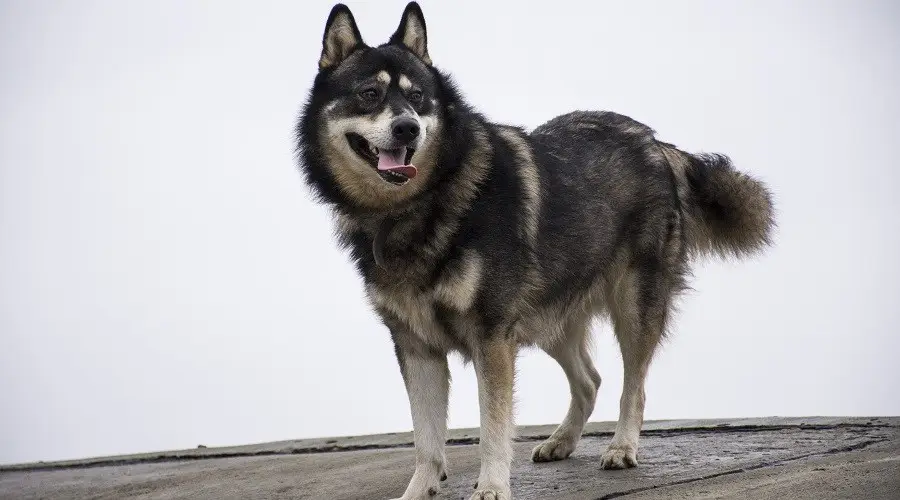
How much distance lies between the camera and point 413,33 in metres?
5.41

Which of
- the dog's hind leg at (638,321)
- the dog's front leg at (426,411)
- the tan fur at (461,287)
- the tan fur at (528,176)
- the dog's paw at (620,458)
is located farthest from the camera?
the dog's hind leg at (638,321)

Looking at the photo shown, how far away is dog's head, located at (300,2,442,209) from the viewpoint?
4.89m

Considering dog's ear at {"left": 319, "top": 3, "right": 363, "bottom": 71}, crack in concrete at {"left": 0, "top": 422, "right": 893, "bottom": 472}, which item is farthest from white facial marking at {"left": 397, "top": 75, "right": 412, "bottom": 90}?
crack in concrete at {"left": 0, "top": 422, "right": 893, "bottom": 472}

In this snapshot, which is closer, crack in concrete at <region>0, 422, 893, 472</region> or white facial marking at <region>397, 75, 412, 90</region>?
white facial marking at <region>397, 75, 412, 90</region>

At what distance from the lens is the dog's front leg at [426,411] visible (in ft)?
17.0

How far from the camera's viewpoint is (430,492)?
5195 millimetres

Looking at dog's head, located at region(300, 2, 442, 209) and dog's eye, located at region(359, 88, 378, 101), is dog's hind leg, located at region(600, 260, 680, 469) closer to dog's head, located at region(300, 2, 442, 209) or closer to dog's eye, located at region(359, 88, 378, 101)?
dog's head, located at region(300, 2, 442, 209)

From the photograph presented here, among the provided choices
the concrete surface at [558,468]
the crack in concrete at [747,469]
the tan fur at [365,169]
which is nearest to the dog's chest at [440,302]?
the tan fur at [365,169]

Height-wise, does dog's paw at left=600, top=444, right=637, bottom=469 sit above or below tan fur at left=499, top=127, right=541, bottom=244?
below

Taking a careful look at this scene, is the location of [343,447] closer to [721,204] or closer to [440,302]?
[440,302]

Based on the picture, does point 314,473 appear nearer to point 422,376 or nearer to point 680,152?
point 422,376

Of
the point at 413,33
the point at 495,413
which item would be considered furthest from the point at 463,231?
the point at 413,33

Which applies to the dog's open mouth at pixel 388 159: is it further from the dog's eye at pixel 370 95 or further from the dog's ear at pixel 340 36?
the dog's ear at pixel 340 36

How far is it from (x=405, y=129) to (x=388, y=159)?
22 centimetres
